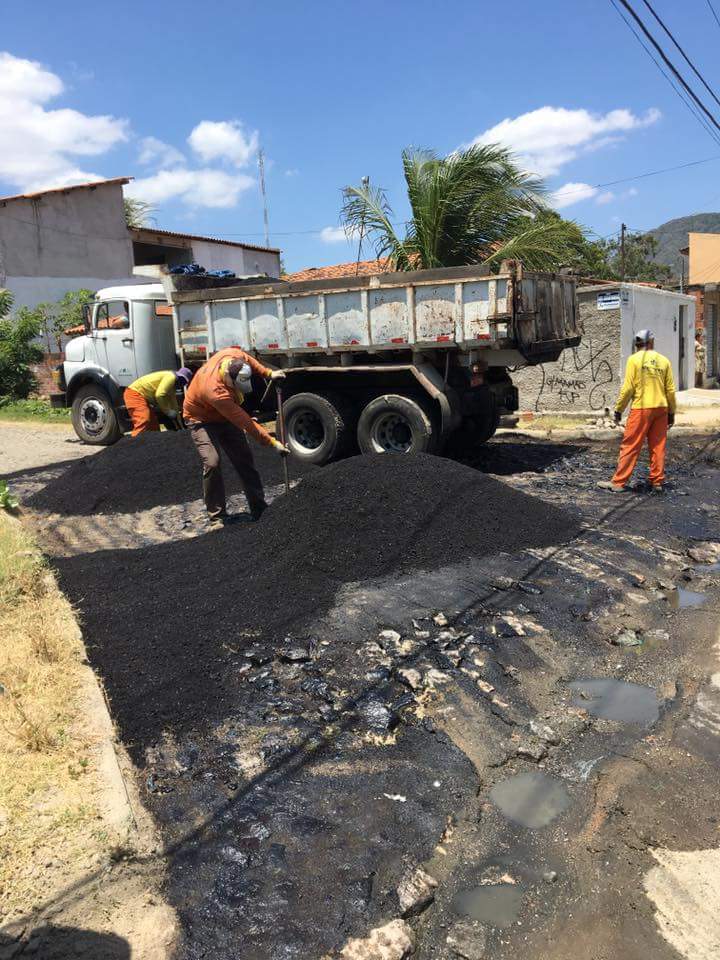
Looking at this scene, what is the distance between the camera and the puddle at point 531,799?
9.90ft

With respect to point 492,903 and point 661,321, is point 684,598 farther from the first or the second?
point 661,321

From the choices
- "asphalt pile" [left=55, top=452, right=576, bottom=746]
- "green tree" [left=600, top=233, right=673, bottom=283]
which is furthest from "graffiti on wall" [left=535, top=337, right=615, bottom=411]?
"green tree" [left=600, top=233, right=673, bottom=283]

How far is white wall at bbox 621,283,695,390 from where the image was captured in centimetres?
1391

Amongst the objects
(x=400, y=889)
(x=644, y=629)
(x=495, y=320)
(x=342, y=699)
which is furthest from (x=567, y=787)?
(x=495, y=320)

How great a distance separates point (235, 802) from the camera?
3.09m

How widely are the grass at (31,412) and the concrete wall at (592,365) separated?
9350 millimetres

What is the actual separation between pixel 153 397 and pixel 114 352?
8.08 feet

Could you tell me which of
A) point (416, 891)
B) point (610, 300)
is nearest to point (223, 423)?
point (416, 891)

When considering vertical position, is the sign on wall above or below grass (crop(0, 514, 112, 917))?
above

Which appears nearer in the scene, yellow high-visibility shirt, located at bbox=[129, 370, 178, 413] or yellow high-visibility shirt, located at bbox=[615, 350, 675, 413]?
yellow high-visibility shirt, located at bbox=[615, 350, 675, 413]

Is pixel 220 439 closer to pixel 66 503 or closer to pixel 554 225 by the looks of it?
pixel 66 503

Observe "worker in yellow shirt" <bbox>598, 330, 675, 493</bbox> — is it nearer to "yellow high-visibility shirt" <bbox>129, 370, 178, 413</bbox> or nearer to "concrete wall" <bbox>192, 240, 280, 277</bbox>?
"yellow high-visibility shirt" <bbox>129, 370, 178, 413</bbox>

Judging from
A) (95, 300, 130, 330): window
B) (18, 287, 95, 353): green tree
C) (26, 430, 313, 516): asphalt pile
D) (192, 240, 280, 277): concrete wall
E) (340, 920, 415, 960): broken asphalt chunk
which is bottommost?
(340, 920, 415, 960): broken asphalt chunk

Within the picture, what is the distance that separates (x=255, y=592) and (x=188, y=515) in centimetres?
289
